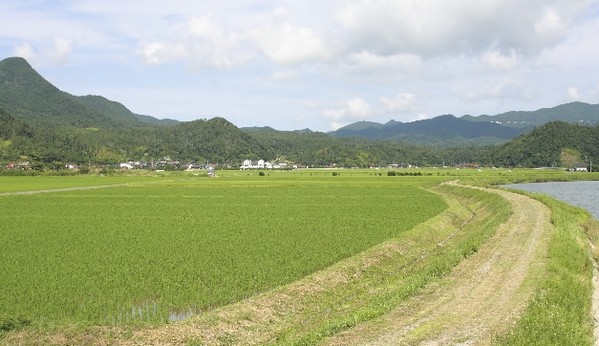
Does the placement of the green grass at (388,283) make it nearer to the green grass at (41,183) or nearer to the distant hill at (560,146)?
the green grass at (41,183)

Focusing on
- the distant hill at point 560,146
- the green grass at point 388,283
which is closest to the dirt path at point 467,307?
the green grass at point 388,283

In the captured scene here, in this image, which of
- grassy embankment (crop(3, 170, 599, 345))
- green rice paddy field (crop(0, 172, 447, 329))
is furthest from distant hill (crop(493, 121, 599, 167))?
grassy embankment (crop(3, 170, 599, 345))

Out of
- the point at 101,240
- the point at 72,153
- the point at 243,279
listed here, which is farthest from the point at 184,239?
the point at 72,153

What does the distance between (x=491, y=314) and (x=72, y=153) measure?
624 ft

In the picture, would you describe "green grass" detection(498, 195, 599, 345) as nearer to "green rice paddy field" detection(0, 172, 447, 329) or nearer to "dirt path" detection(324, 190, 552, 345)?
"dirt path" detection(324, 190, 552, 345)

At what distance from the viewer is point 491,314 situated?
40.7 ft

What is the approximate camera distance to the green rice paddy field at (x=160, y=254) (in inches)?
568

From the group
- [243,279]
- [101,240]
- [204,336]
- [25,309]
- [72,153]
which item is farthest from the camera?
[72,153]

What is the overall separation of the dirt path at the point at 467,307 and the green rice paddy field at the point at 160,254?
16.1ft

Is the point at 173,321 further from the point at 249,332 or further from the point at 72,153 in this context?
the point at 72,153

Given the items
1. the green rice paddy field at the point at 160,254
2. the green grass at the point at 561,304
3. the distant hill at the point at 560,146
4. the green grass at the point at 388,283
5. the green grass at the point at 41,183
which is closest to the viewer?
the green grass at the point at 561,304

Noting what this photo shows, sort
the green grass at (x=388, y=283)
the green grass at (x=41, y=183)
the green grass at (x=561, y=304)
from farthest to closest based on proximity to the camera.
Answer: the green grass at (x=41, y=183), the green grass at (x=388, y=283), the green grass at (x=561, y=304)

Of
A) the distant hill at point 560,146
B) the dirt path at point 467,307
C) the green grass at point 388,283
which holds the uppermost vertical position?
the distant hill at point 560,146

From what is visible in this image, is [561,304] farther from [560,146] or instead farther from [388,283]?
[560,146]
